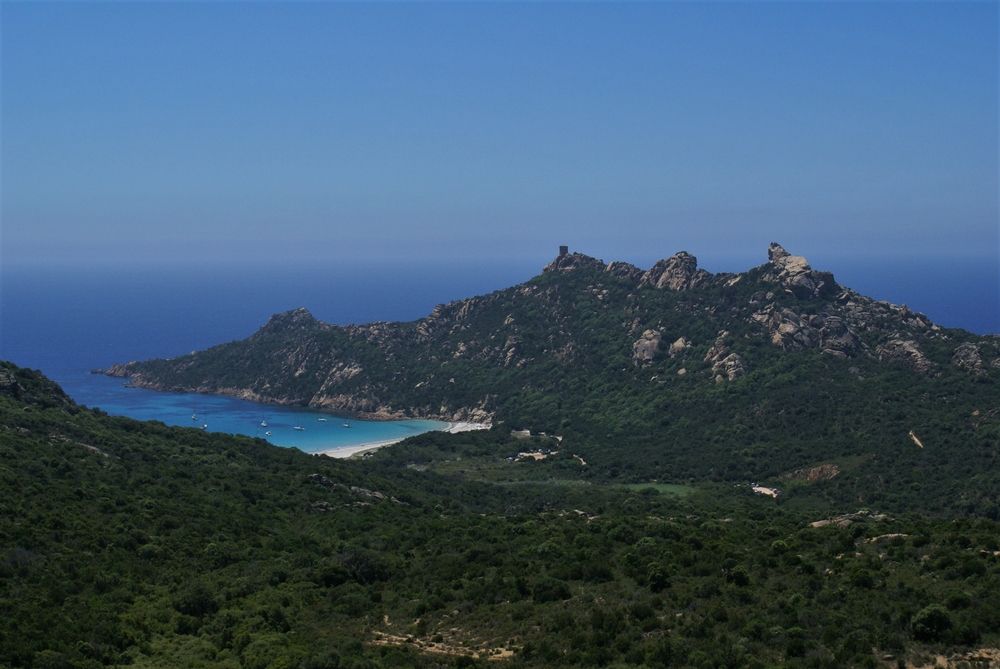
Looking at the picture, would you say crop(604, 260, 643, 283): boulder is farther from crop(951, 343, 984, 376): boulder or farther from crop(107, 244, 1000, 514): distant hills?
crop(951, 343, 984, 376): boulder

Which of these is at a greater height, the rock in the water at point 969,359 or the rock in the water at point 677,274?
the rock in the water at point 677,274

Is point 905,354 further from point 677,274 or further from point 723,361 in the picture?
point 677,274

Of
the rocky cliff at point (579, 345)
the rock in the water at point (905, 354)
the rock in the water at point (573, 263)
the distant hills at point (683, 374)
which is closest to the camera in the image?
the distant hills at point (683, 374)

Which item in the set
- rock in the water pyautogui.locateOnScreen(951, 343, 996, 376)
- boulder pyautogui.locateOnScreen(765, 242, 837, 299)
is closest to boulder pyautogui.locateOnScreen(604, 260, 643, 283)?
boulder pyautogui.locateOnScreen(765, 242, 837, 299)

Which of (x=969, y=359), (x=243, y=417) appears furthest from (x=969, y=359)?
(x=243, y=417)

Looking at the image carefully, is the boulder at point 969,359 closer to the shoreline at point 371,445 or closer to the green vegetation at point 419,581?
the shoreline at point 371,445

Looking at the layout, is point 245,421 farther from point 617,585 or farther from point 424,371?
point 617,585

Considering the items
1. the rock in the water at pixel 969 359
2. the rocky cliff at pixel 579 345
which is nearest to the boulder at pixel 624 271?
the rocky cliff at pixel 579 345
